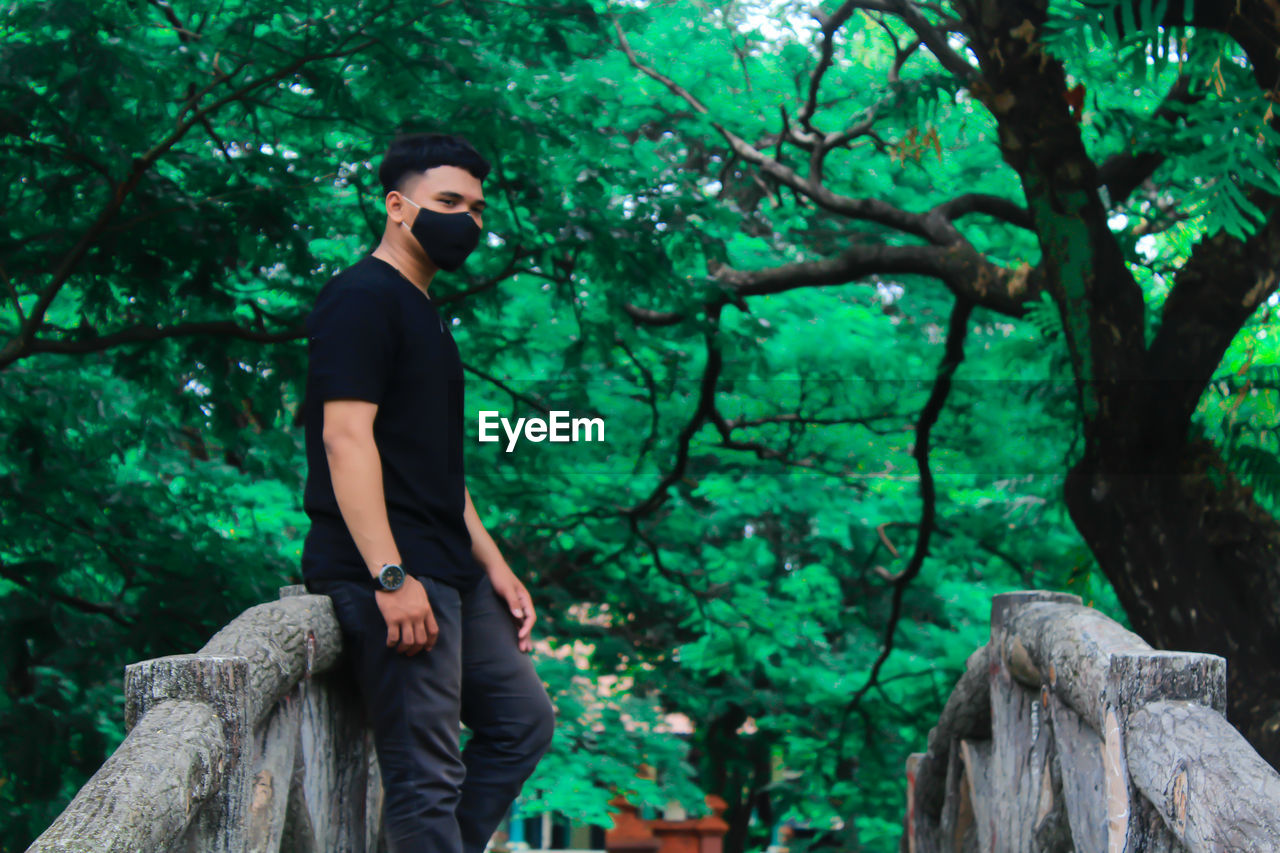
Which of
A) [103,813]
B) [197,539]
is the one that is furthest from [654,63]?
[103,813]

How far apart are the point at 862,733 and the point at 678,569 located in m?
1.76

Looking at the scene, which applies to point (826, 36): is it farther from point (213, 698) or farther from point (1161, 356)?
point (213, 698)

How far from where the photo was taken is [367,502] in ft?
8.50

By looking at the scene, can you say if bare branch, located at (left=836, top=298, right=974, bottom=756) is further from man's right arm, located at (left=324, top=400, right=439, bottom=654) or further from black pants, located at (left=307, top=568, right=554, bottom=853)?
man's right arm, located at (left=324, top=400, right=439, bottom=654)

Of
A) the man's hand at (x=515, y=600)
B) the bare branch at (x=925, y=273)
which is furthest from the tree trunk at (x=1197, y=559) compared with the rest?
the man's hand at (x=515, y=600)

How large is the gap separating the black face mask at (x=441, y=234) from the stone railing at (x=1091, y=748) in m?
1.50

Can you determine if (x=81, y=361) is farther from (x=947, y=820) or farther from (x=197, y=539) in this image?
(x=947, y=820)

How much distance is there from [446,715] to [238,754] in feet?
1.98

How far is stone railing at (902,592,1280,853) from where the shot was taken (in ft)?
5.97

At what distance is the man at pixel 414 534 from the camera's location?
8.61 ft

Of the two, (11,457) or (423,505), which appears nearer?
(423,505)

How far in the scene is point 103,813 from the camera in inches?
67.1

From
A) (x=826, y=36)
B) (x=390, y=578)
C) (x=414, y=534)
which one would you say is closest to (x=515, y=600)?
(x=414, y=534)

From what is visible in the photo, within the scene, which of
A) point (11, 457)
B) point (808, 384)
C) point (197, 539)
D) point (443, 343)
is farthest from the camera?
point (808, 384)
